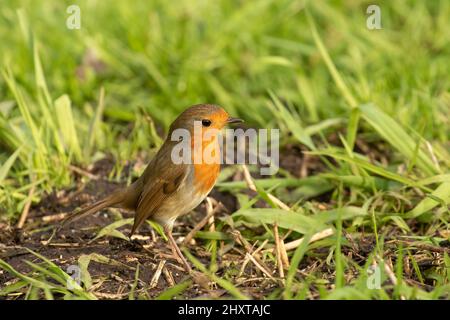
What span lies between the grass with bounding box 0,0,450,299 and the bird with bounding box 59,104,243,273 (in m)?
0.20

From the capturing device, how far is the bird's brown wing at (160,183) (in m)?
4.72

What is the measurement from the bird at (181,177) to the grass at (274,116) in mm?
199

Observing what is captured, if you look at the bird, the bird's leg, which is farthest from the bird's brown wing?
the bird's leg

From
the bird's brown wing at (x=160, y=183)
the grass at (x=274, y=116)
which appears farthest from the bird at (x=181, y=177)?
the grass at (x=274, y=116)

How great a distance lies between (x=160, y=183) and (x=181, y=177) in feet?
0.43

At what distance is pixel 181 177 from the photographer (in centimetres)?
474

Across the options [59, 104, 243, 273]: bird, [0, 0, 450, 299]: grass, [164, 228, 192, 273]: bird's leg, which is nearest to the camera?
[0, 0, 450, 299]: grass

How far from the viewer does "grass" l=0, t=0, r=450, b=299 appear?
4238 mm

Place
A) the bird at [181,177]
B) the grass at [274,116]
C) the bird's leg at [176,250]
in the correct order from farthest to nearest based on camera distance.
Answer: the bird at [181,177] → the bird's leg at [176,250] → the grass at [274,116]

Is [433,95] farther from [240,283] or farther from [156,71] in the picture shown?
[240,283]

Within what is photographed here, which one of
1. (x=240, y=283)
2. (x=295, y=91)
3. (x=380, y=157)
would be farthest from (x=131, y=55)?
(x=240, y=283)

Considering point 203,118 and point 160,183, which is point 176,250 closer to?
point 160,183

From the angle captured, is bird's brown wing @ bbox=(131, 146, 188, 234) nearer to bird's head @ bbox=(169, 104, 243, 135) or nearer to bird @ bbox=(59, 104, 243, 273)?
bird @ bbox=(59, 104, 243, 273)

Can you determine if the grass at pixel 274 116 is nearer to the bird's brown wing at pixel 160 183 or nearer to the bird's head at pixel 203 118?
the bird's brown wing at pixel 160 183
